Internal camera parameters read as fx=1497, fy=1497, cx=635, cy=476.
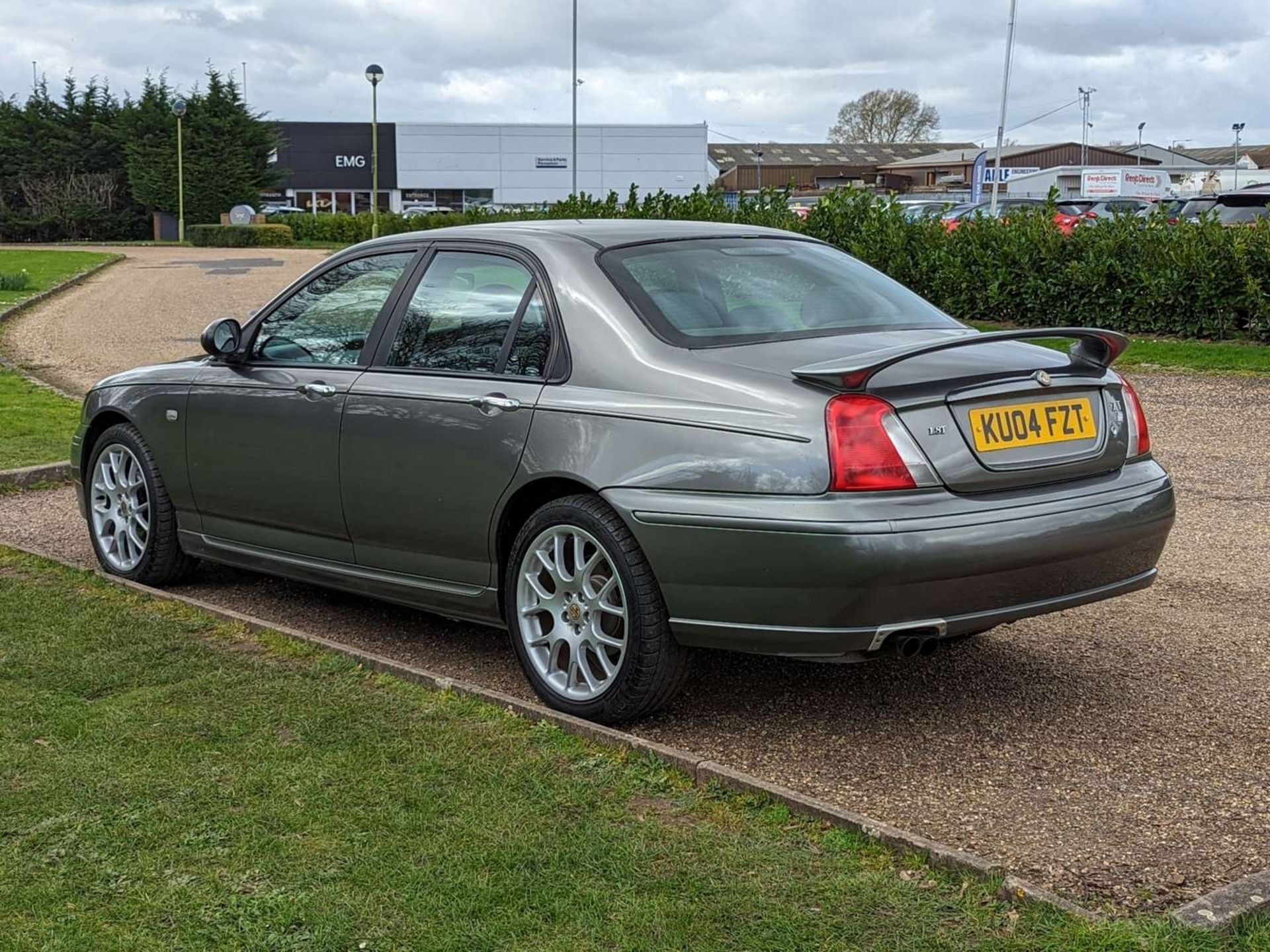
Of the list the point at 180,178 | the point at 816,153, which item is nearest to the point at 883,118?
the point at 816,153

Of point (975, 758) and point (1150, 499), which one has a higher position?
point (1150, 499)

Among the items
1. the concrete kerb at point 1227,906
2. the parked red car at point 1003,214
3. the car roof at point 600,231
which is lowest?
the concrete kerb at point 1227,906

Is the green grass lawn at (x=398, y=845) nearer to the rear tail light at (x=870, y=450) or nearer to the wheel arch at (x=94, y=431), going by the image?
the rear tail light at (x=870, y=450)

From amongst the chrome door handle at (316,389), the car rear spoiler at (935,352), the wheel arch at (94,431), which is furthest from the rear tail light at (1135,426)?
the wheel arch at (94,431)

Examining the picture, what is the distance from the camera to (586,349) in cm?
465

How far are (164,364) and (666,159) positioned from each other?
2774 inches

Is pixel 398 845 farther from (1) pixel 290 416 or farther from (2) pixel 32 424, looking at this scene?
(2) pixel 32 424

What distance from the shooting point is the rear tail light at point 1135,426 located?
470cm

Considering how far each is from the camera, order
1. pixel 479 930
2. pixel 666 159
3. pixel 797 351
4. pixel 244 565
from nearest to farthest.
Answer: pixel 479 930 < pixel 797 351 < pixel 244 565 < pixel 666 159

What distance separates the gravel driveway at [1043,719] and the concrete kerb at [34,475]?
1.43 metres

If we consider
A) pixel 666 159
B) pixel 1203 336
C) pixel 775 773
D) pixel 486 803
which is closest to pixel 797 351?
pixel 775 773

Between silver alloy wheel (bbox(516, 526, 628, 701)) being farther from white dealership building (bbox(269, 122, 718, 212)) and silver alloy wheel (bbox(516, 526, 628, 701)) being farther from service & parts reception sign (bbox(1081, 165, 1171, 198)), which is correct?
white dealership building (bbox(269, 122, 718, 212))

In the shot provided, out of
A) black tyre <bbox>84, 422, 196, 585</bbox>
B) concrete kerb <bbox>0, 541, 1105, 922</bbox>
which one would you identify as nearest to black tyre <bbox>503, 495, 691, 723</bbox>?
concrete kerb <bbox>0, 541, 1105, 922</bbox>

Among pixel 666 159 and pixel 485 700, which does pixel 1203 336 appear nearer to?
pixel 485 700
